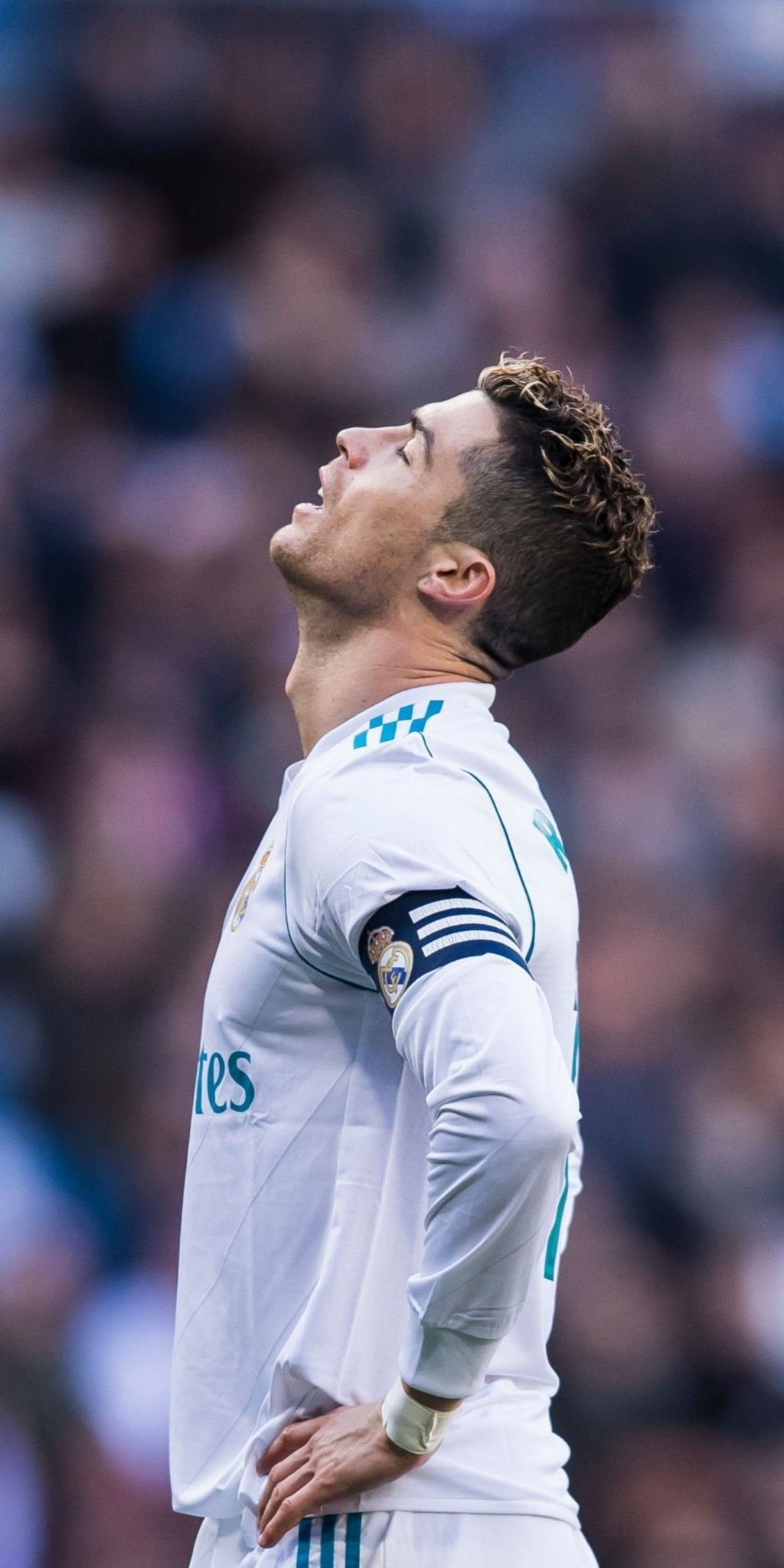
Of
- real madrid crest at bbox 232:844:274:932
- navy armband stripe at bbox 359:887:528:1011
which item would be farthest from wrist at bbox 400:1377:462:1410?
real madrid crest at bbox 232:844:274:932

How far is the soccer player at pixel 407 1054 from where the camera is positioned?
2143mm

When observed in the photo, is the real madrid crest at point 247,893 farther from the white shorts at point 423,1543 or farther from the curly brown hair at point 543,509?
the white shorts at point 423,1543

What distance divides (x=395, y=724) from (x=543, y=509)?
0.44 m

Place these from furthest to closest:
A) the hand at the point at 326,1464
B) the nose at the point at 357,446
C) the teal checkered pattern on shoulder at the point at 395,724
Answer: the nose at the point at 357,446 < the teal checkered pattern on shoulder at the point at 395,724 < the hand at the point at 326,1464

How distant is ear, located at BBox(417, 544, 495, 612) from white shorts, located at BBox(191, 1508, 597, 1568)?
1312 mm

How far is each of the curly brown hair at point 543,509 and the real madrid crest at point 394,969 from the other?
2.48ft

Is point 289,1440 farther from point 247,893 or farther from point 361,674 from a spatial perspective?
point 361,674

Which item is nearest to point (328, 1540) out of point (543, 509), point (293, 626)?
point (543, 509)

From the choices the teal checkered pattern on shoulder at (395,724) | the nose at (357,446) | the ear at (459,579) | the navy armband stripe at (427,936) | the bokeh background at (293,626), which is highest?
the nose at (357,446)

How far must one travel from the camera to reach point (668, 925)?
6.50 m

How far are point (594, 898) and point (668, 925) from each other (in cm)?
29

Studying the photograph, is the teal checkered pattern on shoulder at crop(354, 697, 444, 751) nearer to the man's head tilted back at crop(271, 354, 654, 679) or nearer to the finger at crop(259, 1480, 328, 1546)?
the man's head tilted back at crop(271, 354, 654, 679)

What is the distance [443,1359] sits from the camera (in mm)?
2168

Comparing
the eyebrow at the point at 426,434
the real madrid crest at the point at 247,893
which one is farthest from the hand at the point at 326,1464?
the eyebrow at the point at 426,434
